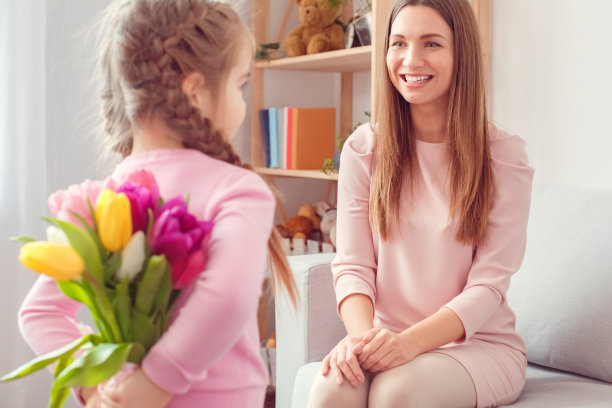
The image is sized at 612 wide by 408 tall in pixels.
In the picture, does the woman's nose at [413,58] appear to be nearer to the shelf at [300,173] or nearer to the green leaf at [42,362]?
the shelf at [300,173]

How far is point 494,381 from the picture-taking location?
1.42m

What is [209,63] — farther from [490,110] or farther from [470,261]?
[490,110]

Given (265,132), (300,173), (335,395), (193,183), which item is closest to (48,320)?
(193,183)

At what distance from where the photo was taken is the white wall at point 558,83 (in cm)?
204

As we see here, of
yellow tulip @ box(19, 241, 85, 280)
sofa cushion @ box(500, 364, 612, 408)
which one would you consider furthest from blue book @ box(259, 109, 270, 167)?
yellow tulip @ box(19, 241, 85, 280)

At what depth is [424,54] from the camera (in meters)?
1.60

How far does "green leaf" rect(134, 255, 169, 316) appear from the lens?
702 mm

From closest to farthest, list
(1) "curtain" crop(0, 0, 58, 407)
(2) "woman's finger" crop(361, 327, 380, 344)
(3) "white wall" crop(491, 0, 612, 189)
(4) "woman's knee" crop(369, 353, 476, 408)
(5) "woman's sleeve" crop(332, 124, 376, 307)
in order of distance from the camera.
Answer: (4) "woman's knee" crop(369, 353, 476, 408) → (2) "woman's finger" crop(361, 327, 380, 344) → (5) "woman's sleeve" crop(332, 124, 376, 307) → (3) "white wall" crop(491, 0, 612, 189) → (1) "curtain" crop(0, 0, 58, 407)

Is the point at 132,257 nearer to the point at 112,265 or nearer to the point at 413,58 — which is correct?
the point at 112,265

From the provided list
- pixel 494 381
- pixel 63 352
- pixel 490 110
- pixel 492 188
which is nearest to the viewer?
pixel 63 352

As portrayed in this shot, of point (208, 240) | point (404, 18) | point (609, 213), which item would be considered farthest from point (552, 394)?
point (208, 240)

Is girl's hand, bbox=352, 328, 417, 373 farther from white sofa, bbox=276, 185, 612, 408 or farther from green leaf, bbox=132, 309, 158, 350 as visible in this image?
green leaf, bbox=132, 309, 158, 350

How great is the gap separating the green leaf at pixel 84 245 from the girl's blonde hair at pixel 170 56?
19cm

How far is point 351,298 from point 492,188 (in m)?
0.39
